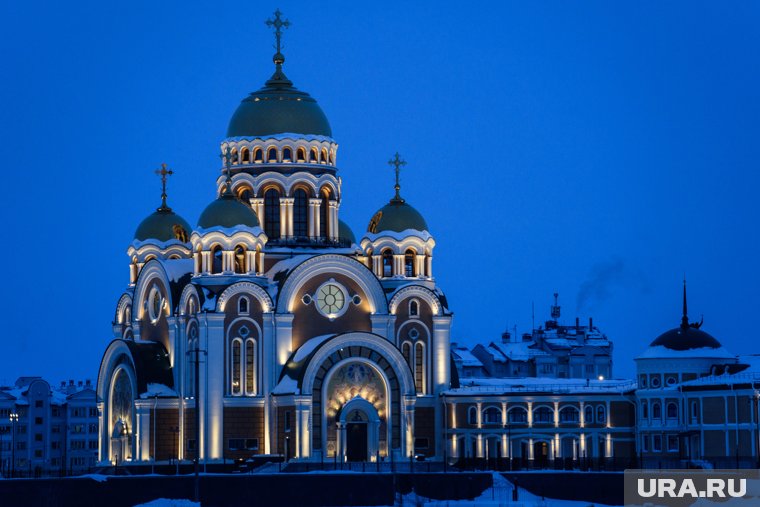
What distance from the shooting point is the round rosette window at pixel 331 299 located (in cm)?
9919

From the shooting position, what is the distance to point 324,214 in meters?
103

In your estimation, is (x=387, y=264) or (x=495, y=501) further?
(x=387, y=264)

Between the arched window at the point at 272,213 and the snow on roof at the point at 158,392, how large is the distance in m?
9.31

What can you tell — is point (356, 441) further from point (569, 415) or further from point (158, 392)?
point (569, 415)

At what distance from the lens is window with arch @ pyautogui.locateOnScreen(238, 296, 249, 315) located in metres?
97.0

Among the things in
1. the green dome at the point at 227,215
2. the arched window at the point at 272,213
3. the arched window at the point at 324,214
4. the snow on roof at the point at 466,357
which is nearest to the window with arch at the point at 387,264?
the arched window at the point at 324,214

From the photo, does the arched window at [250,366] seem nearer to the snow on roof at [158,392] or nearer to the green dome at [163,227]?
the snow on roof at [158,392]

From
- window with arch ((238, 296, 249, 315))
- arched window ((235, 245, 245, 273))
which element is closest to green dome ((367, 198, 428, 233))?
arched window ((235, 245, 245, 273))

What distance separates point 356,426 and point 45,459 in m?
43.3

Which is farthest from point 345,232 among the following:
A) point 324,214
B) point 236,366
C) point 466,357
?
point 466,357

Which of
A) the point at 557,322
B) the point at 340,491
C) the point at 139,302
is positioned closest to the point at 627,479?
the point at 340,491

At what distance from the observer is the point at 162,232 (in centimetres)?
10669

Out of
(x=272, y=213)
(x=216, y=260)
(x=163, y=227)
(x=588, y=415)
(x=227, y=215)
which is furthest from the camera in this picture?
(x=163, y=227)

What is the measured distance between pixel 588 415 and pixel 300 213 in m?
16.9
